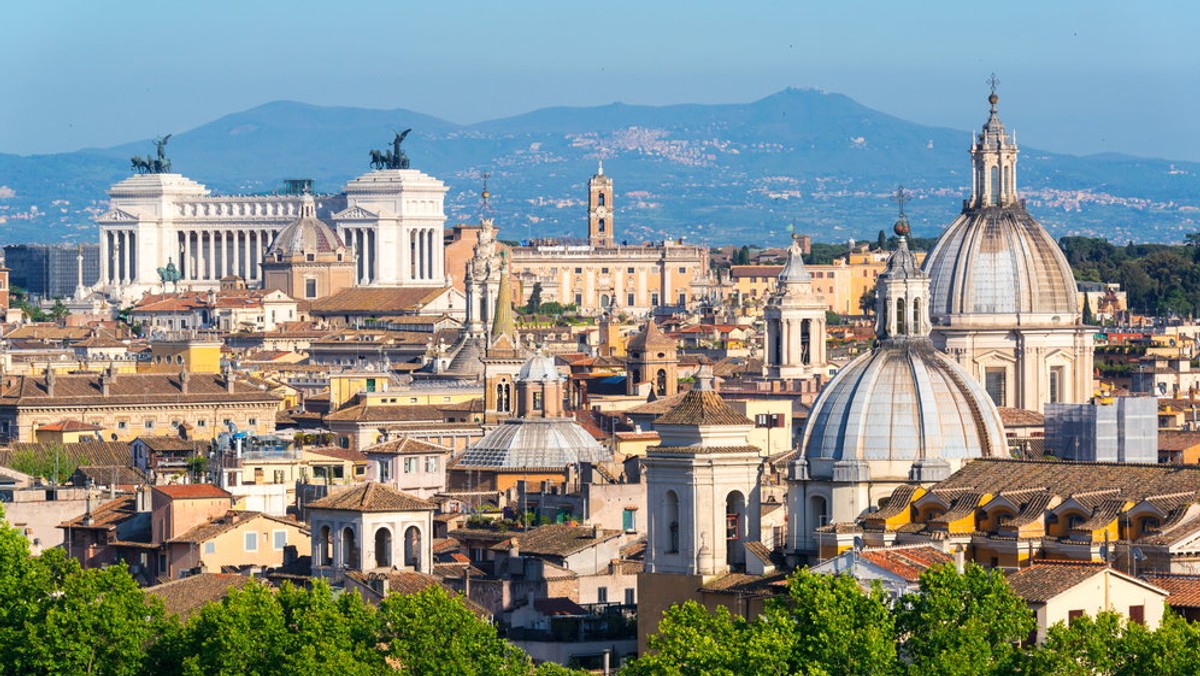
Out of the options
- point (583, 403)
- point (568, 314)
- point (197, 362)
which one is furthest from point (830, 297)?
point (583, 403)

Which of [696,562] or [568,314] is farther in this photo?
[568,314]

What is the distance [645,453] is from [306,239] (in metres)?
110

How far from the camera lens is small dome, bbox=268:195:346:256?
16350 cm

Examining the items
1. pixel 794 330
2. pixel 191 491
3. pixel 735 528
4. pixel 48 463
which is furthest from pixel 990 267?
pixel 735 528

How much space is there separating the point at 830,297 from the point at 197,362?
64390mm

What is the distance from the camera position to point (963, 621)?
117 ft

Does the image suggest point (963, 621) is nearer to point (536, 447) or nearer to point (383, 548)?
point (383, 548)

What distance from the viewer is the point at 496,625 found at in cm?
4266

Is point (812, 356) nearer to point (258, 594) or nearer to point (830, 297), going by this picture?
point (258, 594)

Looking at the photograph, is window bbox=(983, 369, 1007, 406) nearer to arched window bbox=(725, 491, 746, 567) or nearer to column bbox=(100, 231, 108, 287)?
arched window bbox=(725, 491, 746, 567)

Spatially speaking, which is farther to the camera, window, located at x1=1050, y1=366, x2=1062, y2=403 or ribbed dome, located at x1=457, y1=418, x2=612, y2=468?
window, located at x1=1050, y1=366, x2=1062, y2=403

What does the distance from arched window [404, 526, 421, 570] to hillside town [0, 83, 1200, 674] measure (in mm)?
38

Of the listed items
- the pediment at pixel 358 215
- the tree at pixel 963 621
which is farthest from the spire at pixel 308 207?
the tree at pixel 963 621

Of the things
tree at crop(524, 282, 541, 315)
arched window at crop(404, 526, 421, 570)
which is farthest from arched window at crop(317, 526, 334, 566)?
tree at crop(524, 282, 541, 315)
